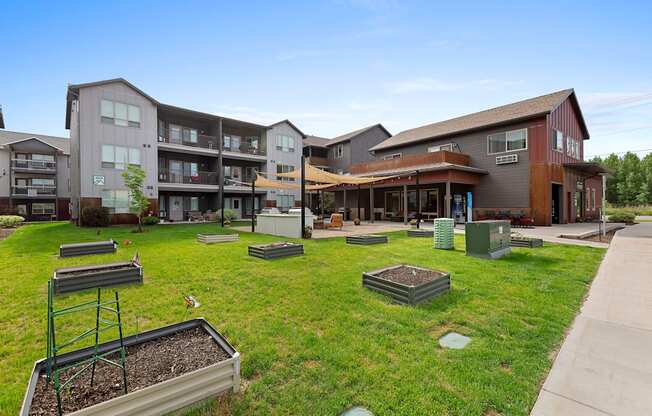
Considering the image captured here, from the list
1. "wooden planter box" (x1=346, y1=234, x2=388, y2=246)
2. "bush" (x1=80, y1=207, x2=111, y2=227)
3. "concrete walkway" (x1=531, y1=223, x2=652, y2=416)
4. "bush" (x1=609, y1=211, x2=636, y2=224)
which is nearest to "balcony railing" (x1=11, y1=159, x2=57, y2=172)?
"bush" (x1=80, y1=207, x2=111, y2=227)

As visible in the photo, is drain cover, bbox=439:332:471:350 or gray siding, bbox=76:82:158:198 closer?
drain cover, bbox=439:332:471:350

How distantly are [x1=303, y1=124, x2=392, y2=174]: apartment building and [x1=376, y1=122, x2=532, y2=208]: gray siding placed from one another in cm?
1203

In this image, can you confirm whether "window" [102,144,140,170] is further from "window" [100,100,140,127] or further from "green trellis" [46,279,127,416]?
"green trellis" [46,279,127,416]

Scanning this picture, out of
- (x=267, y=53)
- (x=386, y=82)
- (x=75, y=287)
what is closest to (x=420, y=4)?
(x=386, y=82)

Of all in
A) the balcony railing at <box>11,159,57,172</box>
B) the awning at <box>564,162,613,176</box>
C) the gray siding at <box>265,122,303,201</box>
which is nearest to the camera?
the awning at <box>564,162,613,176</box>

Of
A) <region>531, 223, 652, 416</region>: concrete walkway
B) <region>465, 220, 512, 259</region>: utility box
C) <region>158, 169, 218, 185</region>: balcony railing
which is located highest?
<region>158, 169, 218, 185</region>: balcony railing

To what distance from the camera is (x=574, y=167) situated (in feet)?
64.5

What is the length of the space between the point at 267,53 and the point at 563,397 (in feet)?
39.8

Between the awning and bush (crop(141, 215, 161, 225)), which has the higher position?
the awning

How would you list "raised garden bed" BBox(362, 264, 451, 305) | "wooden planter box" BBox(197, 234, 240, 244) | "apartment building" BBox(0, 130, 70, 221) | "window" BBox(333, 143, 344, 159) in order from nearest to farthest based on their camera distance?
"raised garden bed" BBox(362, 264, 451, 305), "wooden planter box" BBox(197, 234, 240, 244), "apartment building" BBox(0, 130, 70, 221), "window" BBox(333, 143, 344, 159)

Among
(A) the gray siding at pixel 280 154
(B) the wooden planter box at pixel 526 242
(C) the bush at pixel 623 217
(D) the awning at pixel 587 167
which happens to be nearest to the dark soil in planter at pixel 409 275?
(B) the wooden planter box at pixel 526 242

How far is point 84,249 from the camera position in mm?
8102

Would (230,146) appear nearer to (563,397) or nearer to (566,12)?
(566,12)

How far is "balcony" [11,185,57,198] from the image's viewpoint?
28409mm
